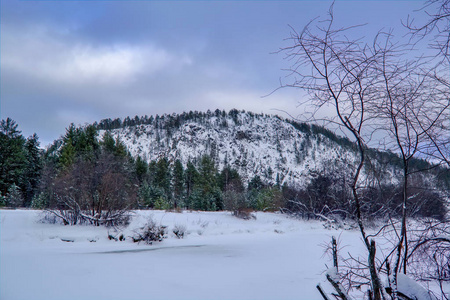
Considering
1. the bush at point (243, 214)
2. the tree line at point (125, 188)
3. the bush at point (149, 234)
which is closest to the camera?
the tree line at point (125, 188)

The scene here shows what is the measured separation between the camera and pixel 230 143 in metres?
134

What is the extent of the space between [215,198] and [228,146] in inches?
3753

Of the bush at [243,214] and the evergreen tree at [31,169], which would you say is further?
the evergreen tree at [31,169]

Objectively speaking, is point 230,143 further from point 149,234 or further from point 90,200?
point 149,234

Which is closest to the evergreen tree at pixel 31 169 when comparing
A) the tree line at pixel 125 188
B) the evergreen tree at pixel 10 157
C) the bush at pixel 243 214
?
the tree line at pixel 125 188

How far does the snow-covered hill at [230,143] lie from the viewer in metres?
116

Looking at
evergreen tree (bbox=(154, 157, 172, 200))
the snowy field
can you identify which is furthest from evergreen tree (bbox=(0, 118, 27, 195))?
the snowy field

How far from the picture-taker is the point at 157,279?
6.34 m

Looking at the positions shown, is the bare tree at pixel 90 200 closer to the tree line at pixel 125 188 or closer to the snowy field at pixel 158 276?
the tree line at pixel 125 188

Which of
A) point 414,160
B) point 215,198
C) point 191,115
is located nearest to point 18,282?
point 414,160

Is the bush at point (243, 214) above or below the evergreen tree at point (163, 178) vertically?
below

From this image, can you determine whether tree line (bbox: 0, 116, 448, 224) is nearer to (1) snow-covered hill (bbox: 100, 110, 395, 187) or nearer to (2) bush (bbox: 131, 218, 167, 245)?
(2) bush (bbox: 131, 218, 167, 245)

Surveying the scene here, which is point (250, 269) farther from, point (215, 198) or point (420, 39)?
point (215, 198)

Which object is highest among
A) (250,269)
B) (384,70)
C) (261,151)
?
(261,151)
